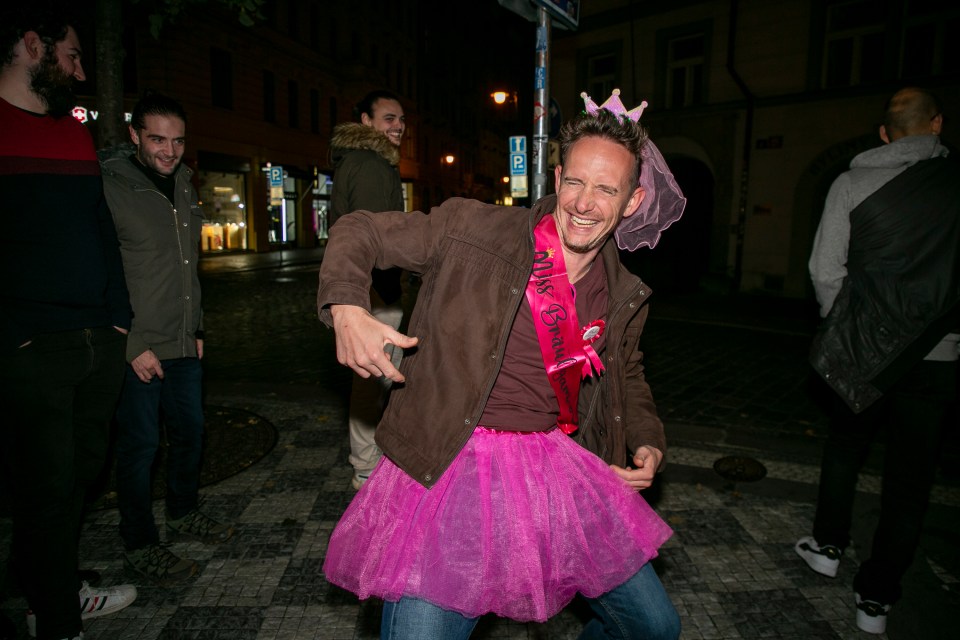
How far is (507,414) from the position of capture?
199 cm

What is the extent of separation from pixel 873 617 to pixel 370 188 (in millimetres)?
3505

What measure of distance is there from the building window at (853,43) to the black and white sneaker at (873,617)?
46.3ft

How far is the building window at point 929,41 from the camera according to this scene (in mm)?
12133

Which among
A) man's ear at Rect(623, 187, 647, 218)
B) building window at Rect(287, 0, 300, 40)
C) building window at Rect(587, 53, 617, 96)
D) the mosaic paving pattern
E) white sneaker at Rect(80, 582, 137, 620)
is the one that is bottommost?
the mosaic paving pattern

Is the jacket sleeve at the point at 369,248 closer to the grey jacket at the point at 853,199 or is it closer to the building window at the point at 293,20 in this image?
the grey jacket at the point at 853,199

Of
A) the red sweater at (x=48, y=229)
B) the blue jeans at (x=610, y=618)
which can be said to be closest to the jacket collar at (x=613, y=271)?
the blue jeans at (x=610, y=618)

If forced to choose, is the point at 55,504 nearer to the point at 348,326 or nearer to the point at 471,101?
the point at 348,326

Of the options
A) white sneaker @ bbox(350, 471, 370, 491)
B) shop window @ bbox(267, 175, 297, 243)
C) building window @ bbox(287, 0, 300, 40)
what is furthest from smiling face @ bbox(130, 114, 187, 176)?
building window @ bbox(287, 0, 300, 40)

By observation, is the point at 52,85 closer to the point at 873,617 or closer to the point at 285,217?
the point at 873,617

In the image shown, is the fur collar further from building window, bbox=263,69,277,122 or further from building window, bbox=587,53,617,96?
building window, bbox=263,69,277,122

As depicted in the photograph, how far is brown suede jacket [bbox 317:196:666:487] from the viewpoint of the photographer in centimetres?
183

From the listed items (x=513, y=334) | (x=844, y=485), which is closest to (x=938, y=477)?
(x=844, y=485)

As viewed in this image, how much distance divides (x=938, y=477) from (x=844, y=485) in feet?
7.19

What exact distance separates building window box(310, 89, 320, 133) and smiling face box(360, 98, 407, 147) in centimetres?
3036
